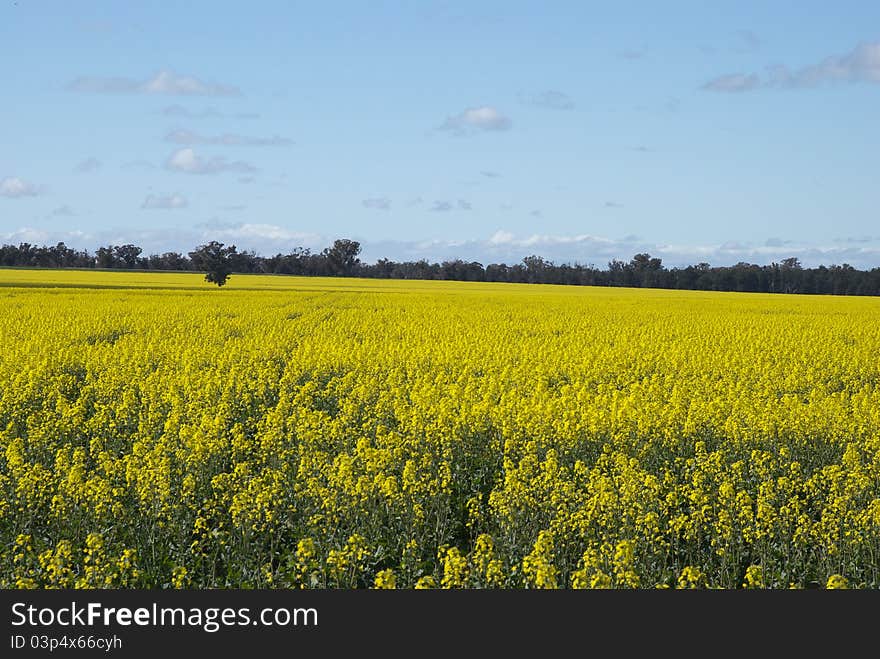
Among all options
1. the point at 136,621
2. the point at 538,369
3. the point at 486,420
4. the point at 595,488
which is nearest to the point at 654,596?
the point at 595,488

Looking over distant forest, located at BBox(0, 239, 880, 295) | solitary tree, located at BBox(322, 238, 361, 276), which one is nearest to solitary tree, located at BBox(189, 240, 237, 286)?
distant forest, located at BBox(0, 239, 880, 295)

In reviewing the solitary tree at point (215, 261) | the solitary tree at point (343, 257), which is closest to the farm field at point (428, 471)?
the solitary tree at point (215, 261)

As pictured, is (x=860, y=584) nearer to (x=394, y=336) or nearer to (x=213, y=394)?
(x=213, y=394)

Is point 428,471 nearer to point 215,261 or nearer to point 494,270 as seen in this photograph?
point 215,261

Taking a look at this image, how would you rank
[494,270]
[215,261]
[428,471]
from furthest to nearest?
[494,270] → [215,261] → [428,471]

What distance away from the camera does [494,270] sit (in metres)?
125

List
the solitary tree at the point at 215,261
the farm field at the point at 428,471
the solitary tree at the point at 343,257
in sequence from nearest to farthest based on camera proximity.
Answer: the farm field at the point at 428,471, the solitary tree at the point at 215,261, the solitary tree at the point at 343,257

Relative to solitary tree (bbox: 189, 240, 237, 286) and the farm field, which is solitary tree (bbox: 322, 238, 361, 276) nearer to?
solitary tree (bbox: 189, 240, 237, 286)

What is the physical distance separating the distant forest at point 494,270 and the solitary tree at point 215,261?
101 mm

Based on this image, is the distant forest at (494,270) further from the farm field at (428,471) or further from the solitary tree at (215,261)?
the farm field at (428,471)

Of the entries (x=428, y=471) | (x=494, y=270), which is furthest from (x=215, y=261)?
(x=428, y=471)

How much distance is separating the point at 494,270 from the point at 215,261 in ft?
151

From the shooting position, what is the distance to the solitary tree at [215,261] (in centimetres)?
8819

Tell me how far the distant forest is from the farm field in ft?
246
